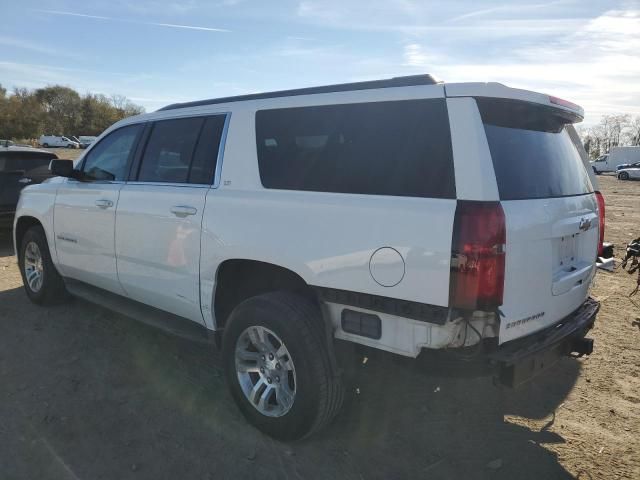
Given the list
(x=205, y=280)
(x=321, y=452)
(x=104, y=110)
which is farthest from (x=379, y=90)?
(x=104, y=110)

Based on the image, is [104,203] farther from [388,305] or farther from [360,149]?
[388,305]

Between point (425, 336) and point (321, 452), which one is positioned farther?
point (321, 452)

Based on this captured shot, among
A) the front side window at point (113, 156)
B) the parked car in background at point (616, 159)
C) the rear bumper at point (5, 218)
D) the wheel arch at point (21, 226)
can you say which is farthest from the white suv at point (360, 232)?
the parked car in background at point (616, 159)

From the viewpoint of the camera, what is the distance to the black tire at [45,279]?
5133 mm

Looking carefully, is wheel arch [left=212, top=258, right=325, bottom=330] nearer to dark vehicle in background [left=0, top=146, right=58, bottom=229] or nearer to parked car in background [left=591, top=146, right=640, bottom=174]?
dark vehicle in background [left=0, top=146, right=58, bottom=229]

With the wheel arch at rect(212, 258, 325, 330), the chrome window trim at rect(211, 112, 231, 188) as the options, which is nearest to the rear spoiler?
the wheel arch at rect(212, 258, 325, 330)

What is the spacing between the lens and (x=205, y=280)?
10.8ft

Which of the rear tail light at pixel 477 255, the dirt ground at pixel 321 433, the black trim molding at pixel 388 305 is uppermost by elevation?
the rear tail light at pixel 477 255

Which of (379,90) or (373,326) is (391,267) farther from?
(379,90)

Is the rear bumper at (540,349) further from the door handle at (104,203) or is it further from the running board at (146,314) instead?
the door handle at (104,203)

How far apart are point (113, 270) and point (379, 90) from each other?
9.09 ft

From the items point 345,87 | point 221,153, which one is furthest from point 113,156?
point 345,87

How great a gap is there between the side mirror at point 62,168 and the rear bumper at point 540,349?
3.95 meters

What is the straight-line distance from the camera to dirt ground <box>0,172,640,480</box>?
2.78m
